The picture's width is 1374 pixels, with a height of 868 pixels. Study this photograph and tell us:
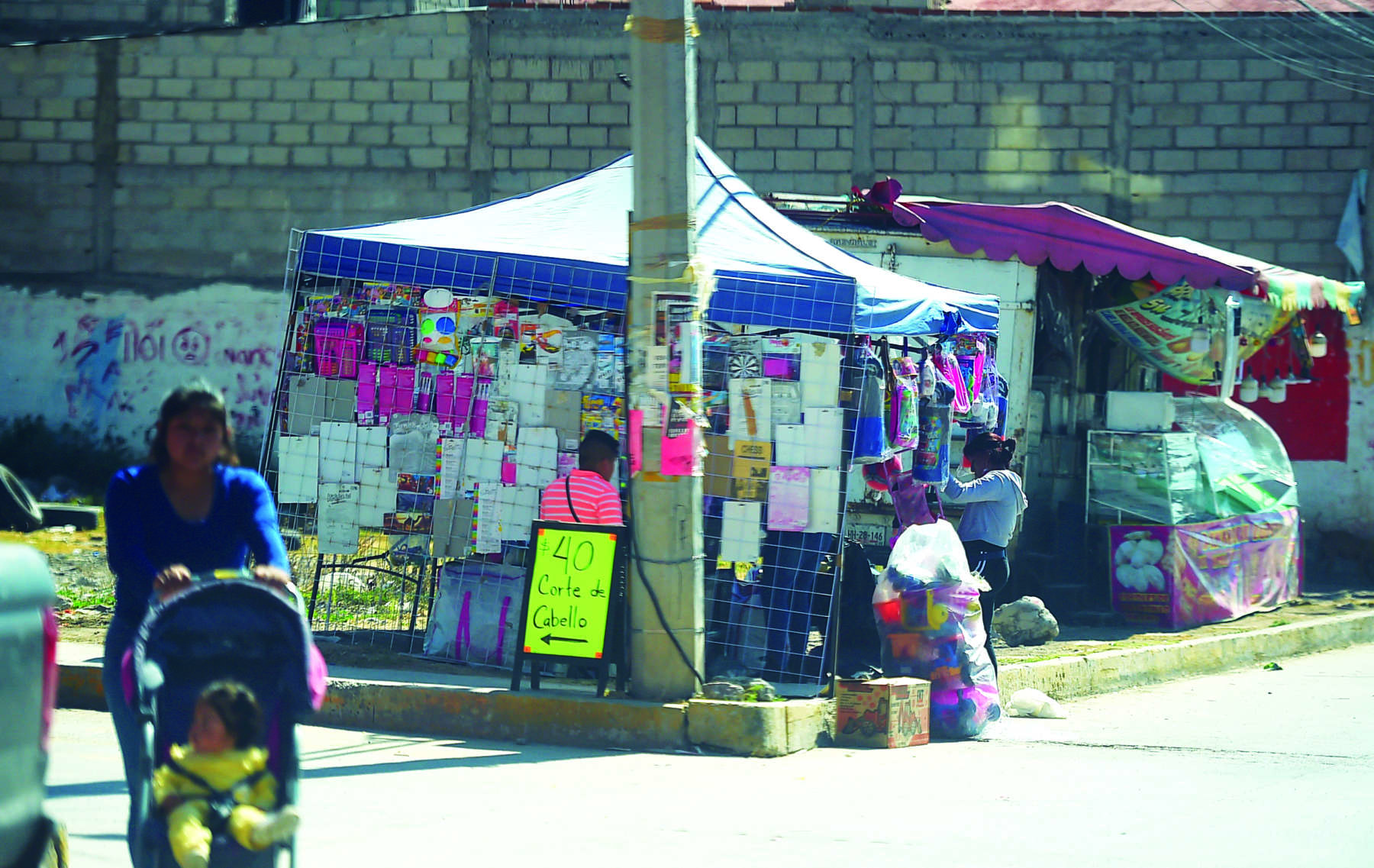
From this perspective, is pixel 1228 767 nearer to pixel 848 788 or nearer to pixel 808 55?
pixel 848 788

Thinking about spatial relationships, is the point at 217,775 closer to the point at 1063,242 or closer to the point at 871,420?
the point at 871,420

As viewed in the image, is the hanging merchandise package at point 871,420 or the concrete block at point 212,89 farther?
the concrete block at point 212,89

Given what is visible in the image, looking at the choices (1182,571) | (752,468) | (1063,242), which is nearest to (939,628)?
(752,468)

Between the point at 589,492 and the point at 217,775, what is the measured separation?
417 centimetres

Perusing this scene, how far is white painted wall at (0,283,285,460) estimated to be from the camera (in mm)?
18422

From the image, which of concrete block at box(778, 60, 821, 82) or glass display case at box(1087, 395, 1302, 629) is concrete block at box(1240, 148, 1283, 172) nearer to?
glass display case at box(1087, 395, 1302, 629)

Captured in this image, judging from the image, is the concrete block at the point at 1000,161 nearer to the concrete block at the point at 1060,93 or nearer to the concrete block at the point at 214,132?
the concrete block at the point at 1060,93

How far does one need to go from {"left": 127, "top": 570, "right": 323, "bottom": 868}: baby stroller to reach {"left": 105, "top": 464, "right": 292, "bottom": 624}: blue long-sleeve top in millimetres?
282

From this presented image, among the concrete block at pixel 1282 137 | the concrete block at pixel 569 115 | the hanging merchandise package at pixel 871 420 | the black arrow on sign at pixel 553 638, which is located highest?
the concrete block at pixel 569 115

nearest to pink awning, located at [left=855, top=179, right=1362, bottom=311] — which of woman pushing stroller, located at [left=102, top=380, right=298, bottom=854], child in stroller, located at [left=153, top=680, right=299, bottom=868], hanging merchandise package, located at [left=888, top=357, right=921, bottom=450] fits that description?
hanging merchandise package, located at [left=888, top=357, right=921, bottom=450]

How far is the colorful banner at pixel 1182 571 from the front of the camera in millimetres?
12281

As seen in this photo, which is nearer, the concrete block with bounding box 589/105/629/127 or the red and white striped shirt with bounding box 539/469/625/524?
the red and white striped shirt with bounding box 539/469/625/524

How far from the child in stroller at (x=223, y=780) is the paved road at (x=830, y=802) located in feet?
3.75

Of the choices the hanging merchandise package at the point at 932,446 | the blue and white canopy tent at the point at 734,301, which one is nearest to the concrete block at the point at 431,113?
the blue and white canopy tent at the point at 734,301
